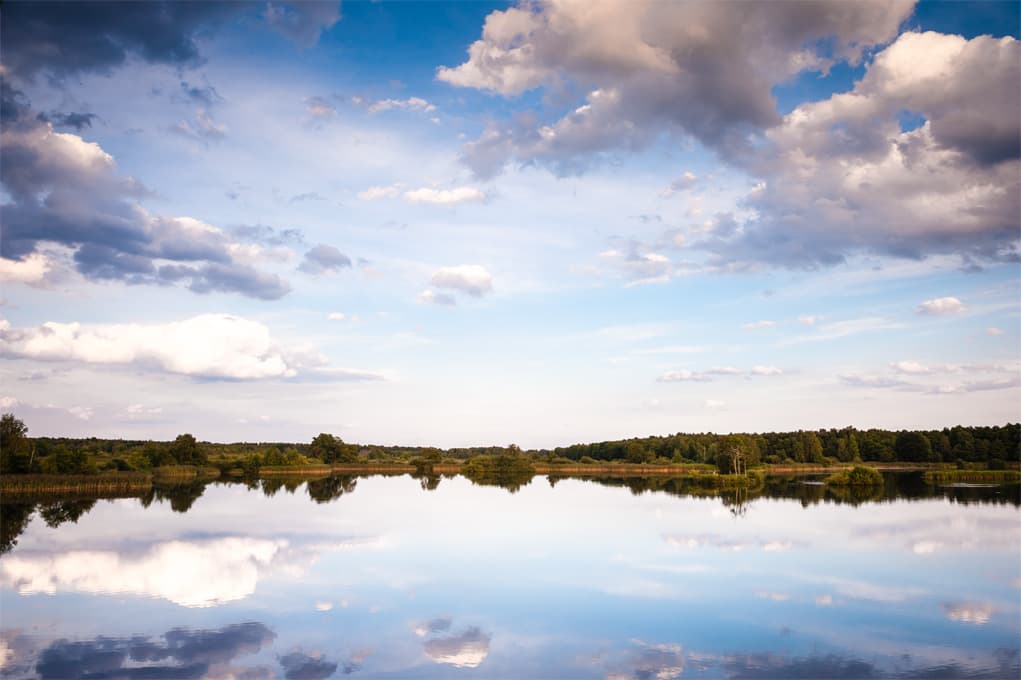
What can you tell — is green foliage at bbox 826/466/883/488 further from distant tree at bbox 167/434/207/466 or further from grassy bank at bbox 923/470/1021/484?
distant tree at bbox 167/434/207/466

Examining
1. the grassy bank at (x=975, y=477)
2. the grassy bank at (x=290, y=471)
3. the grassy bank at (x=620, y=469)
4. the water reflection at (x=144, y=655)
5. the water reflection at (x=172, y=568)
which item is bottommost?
the grassy bank at (x=620, y=469)

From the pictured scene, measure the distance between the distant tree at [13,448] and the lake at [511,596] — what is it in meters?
17.1

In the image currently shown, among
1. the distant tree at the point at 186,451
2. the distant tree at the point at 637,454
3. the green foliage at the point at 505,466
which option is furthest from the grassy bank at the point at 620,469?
the distant tree at the point at 186,451

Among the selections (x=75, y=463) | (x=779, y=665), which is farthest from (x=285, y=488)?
(x=779, y=665)

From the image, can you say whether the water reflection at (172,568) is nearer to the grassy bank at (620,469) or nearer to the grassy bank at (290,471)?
the grassy bank at (290,471)

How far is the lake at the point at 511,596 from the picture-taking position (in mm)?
15477

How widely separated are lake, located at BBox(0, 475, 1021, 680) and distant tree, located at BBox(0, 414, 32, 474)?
1713 centimetres

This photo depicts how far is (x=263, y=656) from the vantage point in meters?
15.6

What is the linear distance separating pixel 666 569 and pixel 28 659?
811 inches

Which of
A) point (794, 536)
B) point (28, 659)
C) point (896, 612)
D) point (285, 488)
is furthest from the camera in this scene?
point (285, 488)

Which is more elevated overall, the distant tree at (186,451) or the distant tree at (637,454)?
the distant tree at (186,451)

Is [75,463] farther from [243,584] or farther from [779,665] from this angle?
[779,665]

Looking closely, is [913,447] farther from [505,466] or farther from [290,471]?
[290,471]

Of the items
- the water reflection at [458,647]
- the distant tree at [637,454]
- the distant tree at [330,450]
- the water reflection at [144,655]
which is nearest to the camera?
Answer: the water reflection at [144,655]
